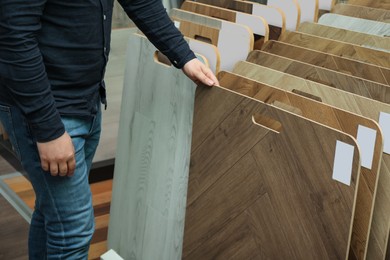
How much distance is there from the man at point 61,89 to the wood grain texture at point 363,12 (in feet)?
1.64

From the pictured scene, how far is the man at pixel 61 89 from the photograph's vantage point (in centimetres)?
112

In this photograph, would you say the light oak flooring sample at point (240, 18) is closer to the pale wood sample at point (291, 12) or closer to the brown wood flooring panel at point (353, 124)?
the pale wood sample at point (291, 12)

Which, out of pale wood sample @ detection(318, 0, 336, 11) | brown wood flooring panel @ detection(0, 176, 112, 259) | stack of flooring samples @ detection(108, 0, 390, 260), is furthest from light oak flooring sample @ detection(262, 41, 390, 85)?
brown wood flooring panel @ detection(0, 176, 112, 259)

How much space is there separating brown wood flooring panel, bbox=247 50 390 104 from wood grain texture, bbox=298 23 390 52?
0.65 ft

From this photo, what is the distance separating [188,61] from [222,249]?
48 cm

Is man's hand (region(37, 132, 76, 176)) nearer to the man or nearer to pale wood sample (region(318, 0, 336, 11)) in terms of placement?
the man

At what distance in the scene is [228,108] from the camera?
142cm

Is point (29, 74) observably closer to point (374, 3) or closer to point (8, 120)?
point (8, 120)

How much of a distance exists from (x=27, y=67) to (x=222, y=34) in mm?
620

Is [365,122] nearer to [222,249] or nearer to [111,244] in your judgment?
[222,249]

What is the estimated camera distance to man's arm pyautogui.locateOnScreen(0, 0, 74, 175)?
3.57ft

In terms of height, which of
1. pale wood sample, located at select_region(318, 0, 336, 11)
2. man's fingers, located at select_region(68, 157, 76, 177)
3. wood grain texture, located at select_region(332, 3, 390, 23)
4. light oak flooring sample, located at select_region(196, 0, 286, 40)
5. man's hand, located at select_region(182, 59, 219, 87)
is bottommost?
man's fingers, located at select_region(68, 157, 76, 177)

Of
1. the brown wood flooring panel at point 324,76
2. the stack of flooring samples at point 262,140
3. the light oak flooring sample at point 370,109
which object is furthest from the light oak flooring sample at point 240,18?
the light oak flooring sample at point 370,109

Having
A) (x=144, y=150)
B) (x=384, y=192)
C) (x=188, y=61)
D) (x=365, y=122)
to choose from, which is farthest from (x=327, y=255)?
(x=144, y=150)
